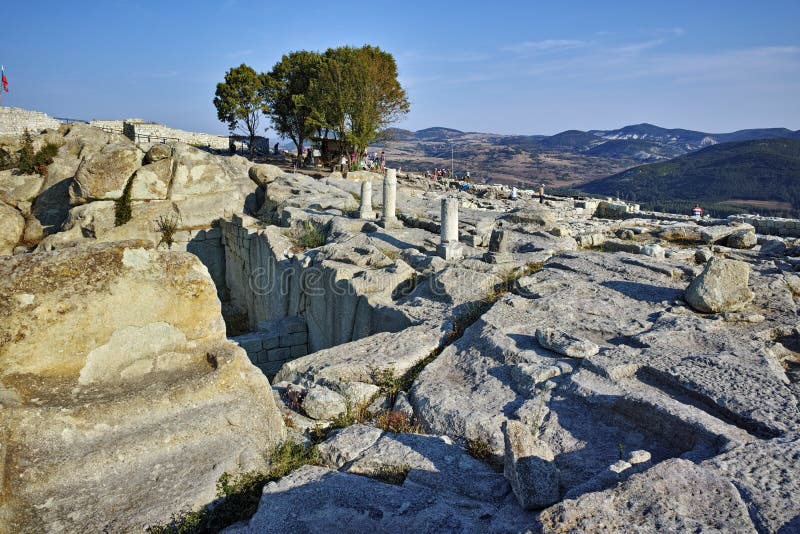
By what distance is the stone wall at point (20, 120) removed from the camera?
2548cm

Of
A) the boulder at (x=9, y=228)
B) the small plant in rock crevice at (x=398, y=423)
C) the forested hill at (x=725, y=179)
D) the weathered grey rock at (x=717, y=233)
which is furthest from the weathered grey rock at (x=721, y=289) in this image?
the forested hill at (x=725, y=179)

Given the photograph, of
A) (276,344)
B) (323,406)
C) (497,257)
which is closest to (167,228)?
(276,344)

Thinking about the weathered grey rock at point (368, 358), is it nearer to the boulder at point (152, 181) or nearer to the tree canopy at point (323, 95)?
the boulder at point (152, 181)

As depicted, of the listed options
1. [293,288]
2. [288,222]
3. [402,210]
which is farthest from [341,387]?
[402,210]

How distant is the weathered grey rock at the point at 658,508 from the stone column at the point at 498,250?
6165 mm

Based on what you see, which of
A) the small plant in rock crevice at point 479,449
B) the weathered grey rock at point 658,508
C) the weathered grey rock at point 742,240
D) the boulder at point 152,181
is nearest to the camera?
the weathered grey rock at point 658,508

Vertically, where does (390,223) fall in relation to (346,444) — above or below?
above

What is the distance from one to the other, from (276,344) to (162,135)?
29142 millimetres

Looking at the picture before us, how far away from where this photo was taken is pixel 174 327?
14.2ft

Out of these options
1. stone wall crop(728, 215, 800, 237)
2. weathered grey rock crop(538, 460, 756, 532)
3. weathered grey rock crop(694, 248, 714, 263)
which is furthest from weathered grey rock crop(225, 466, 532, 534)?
stone wall crop(728, 215, 800, 237)

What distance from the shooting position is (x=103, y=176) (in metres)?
15.1

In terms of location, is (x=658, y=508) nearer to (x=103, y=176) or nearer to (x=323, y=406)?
(x=323, y=406)

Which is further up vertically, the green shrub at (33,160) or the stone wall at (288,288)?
the green shrub at (33,160)

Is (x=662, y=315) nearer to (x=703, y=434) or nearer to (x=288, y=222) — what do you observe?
(x=703, y=434)
